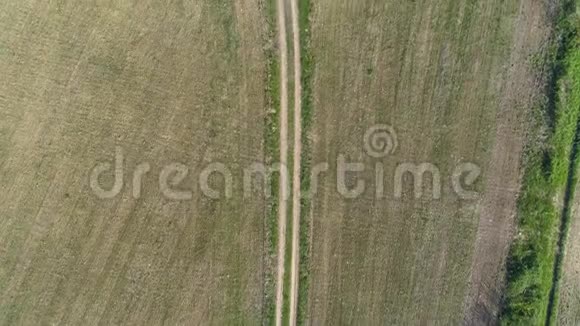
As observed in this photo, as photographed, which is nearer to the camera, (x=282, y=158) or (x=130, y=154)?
(x=130, y=154)

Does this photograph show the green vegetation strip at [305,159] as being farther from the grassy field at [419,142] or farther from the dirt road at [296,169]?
the grassy field at [419,142]

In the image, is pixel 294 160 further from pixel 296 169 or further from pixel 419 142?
pixel 419 142

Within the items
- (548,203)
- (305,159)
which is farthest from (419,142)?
(548,203)

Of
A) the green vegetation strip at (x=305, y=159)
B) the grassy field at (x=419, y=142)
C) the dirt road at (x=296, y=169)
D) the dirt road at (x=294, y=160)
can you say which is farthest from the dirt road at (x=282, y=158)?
the grassy field at (x=419, y=142)

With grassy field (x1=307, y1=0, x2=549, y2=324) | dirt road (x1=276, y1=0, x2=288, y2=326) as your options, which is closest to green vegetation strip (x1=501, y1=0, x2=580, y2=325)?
grassy field (x1=307, y1=0, x2=549, y2=324)

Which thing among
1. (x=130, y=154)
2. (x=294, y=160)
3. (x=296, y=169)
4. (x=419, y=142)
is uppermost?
(x=419, y=142)

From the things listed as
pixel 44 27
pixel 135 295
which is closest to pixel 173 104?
pixel 44 27

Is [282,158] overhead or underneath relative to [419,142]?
underneath
